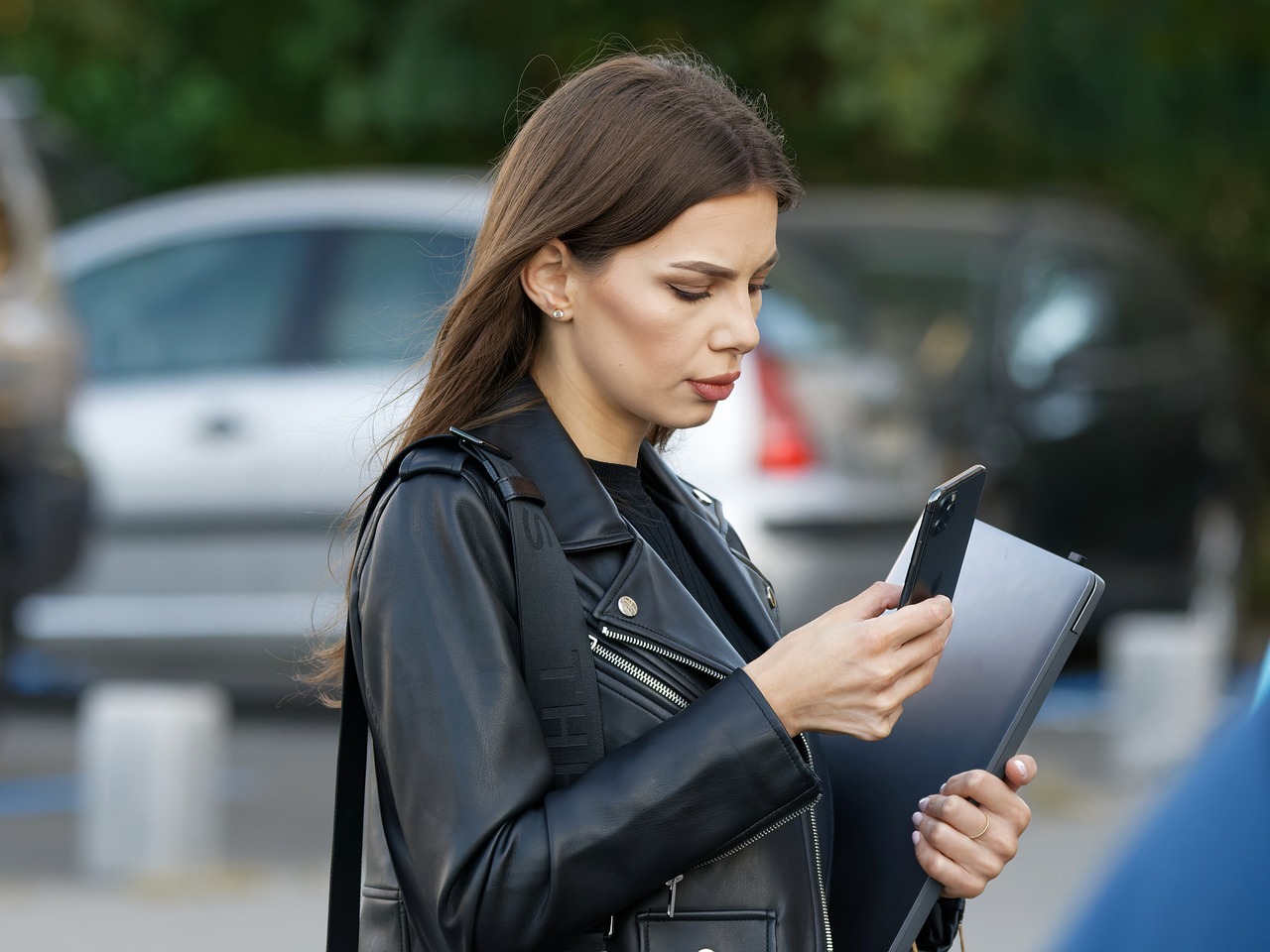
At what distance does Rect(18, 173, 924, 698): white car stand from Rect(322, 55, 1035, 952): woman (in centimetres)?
→ 466

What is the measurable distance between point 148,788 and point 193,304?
2.12 m

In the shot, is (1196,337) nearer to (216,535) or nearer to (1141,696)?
(1141,696)

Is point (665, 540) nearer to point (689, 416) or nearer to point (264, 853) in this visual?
point (689, 416)

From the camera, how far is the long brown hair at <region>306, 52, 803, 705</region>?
6.66ft

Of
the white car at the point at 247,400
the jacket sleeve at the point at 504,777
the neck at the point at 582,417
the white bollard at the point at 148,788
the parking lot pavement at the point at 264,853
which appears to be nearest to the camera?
the jacket sleeve at the point at 504,777

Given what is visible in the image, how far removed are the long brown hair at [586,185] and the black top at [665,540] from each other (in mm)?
160

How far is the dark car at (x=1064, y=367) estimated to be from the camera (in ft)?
27.9

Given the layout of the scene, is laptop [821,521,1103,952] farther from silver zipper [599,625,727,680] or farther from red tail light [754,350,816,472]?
red tail light [754,350,816,472]

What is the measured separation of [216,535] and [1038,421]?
3.50 meters

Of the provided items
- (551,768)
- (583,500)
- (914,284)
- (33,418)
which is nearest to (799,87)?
(914,284)

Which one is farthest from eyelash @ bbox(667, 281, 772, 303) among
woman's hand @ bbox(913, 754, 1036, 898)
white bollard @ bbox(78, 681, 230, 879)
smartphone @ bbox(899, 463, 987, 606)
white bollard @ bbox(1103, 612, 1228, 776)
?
white bollard @ bbox(1103, 612, 1228, 776)

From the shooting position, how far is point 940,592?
196 centimetres

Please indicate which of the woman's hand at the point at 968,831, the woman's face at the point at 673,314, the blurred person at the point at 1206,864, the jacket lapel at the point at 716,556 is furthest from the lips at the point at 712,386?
the blurred person at the point at 1206,864

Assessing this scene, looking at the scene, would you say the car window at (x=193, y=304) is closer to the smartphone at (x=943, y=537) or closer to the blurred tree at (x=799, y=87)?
the blurred tree at (x=799, y=87)
